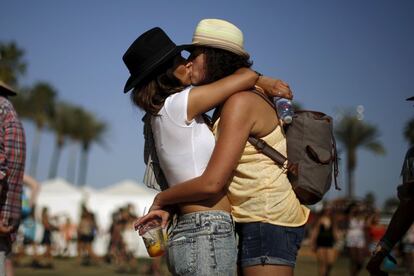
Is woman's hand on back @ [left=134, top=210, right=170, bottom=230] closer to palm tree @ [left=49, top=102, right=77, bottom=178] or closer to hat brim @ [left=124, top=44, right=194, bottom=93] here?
hat brim @ [left=124, top=44, right=194, bottom=93]

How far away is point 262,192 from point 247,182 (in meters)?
0.09

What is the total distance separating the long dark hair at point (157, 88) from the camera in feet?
10.6

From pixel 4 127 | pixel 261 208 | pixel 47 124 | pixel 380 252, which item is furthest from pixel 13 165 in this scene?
pixel 47 124

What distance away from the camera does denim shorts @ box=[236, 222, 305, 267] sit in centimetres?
311

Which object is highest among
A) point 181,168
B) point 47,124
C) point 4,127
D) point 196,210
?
point 47,124

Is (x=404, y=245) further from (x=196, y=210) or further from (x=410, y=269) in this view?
(x=196, y=210)

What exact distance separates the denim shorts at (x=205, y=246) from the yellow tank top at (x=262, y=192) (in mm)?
100

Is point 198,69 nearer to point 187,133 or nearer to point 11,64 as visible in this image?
point 187,133

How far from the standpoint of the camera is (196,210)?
3.16 m

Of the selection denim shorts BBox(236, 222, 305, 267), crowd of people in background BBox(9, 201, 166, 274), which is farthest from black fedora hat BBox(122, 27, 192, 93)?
crowd of people in background BBox(9, 201, 166, 274)

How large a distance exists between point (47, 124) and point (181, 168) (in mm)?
60365

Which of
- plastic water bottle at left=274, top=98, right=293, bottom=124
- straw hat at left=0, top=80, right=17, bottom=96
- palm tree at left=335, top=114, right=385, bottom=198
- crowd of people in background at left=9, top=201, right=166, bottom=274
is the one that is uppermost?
palm tree at left=335, top=114, right=385, bottom=198

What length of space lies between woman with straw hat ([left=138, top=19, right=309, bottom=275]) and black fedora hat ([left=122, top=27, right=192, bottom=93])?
149 millimetres

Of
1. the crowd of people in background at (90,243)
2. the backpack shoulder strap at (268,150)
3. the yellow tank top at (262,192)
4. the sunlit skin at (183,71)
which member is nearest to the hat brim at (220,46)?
the sunlit skin at (183,71)
